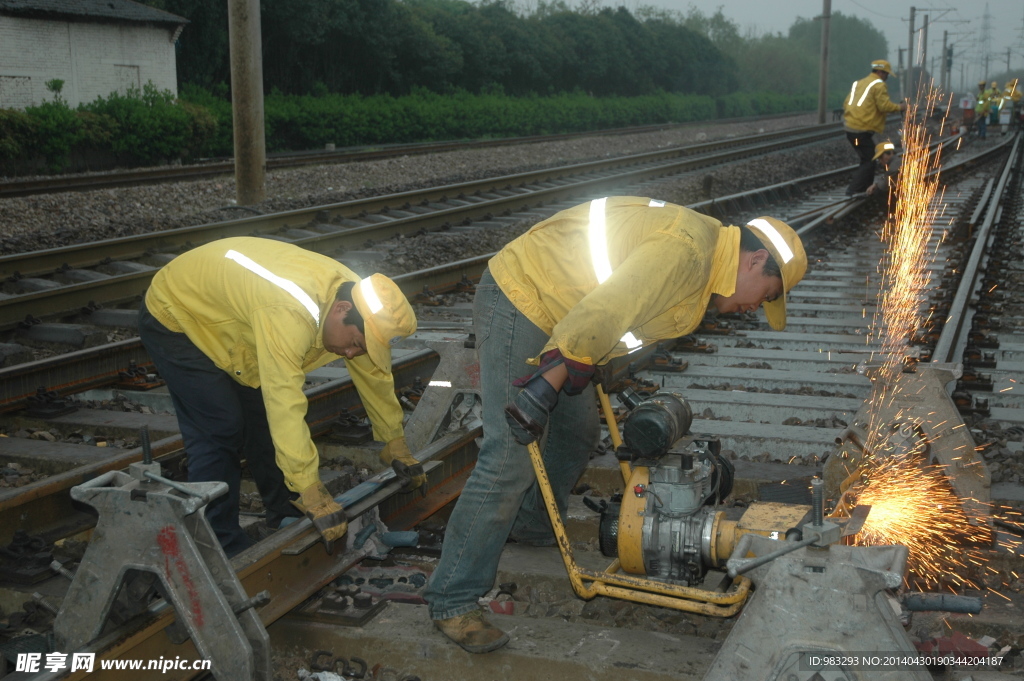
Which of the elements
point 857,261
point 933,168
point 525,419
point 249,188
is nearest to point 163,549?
point 525,419

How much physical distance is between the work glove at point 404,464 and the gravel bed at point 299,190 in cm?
723

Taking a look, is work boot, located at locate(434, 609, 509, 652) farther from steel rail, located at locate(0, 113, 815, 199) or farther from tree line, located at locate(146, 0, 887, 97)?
tree line, located at locate(146, 0, 887, 97)

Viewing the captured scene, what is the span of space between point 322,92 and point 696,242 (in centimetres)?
3334

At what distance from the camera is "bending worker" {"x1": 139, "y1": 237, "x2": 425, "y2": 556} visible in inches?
143

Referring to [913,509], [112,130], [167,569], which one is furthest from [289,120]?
[167,569]

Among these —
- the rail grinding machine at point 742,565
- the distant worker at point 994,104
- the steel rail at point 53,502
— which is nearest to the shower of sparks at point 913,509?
the rail grinding machine at point 742,565

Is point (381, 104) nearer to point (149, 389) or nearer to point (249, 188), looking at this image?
point (249, 188)

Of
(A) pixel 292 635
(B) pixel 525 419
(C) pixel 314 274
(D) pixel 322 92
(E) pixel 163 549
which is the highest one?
(D) pixel 322 92

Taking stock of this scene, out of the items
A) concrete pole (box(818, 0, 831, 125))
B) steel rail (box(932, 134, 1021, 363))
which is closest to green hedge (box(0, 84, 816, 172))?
concrete pole (box(818, 0, 831, 125))

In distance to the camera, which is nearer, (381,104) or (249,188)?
(249,188)

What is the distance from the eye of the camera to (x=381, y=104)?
113 feet

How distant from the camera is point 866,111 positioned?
14.9m

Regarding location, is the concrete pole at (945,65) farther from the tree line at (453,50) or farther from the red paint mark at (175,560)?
the red paint mark at (175,560)

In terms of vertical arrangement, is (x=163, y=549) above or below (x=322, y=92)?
below
